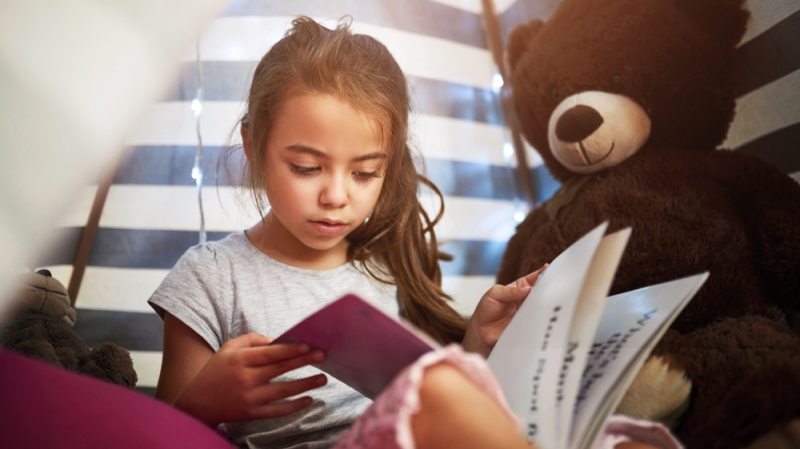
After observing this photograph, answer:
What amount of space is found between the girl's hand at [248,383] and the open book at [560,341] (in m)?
0.02

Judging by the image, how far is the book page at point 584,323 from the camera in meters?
0.37

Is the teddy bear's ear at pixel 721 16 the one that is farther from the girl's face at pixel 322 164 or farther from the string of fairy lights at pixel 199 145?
the string of fairy lights at pixel 199 145

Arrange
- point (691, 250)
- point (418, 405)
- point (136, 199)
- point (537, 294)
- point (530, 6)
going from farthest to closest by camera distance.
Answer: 1. point (530, 6)
2. point (136, 199)
3. point (691, 250)
4. point (537, 294)
5. point (418, 405)

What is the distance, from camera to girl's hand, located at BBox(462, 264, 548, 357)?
2.10 ft

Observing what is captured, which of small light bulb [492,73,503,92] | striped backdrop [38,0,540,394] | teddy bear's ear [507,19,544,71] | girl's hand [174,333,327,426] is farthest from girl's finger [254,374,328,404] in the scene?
small light bulb [492,73,503,92]

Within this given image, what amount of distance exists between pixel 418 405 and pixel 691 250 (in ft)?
1.53

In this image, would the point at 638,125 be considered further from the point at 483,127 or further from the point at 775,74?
the point at 483,127

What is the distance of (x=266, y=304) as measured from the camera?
0.79 meters

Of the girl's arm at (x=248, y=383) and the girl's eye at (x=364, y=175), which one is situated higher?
the girl's eye at (x=364, y=175)

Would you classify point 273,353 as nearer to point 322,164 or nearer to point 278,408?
point 278,408

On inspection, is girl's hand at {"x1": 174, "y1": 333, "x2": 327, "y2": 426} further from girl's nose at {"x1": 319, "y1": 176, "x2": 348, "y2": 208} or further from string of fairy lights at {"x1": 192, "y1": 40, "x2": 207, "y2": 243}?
string of fairy lights at {"x1": 192, "y1": 40, "x2": 207, "y2": 243}

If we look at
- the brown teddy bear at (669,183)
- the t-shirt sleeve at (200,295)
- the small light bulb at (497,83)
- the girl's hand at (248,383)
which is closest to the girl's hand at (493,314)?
the brown teddy bear at (669,183)

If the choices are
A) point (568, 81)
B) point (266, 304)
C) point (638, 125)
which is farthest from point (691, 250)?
point (266, 304)

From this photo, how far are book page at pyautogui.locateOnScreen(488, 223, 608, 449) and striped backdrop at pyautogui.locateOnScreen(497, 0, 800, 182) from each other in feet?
1.54
